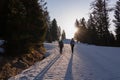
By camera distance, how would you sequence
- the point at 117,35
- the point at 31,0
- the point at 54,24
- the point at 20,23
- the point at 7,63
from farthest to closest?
1. the point at 54,24
2. the point at 117,35
3. the point at 31,0
4. the point at 20,23
5. the point at 7,63

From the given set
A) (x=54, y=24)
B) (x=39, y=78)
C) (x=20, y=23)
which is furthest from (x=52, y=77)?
(x=54, y=24)

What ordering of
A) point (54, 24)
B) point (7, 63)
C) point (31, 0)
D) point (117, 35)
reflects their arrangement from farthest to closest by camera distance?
point (54, 24)
point (117, 35)
point (31, 0)
point (7, 63)

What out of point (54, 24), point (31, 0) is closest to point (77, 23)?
point (54, 24)

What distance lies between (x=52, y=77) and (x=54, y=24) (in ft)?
320

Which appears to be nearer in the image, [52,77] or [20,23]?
[52,77]

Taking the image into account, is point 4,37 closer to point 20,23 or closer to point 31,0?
point 20,23

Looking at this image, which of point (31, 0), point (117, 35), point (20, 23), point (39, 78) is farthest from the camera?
point (117, 35)

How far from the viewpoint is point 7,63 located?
15.5 metres

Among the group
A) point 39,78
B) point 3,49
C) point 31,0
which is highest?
point 31,0

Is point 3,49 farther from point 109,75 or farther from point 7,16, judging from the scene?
point 109,75

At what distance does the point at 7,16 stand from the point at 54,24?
92910 millimetres

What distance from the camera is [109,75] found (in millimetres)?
12281

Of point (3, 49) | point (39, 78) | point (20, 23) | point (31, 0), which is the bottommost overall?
point (39, 78)

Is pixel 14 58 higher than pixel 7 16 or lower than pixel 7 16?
lower
